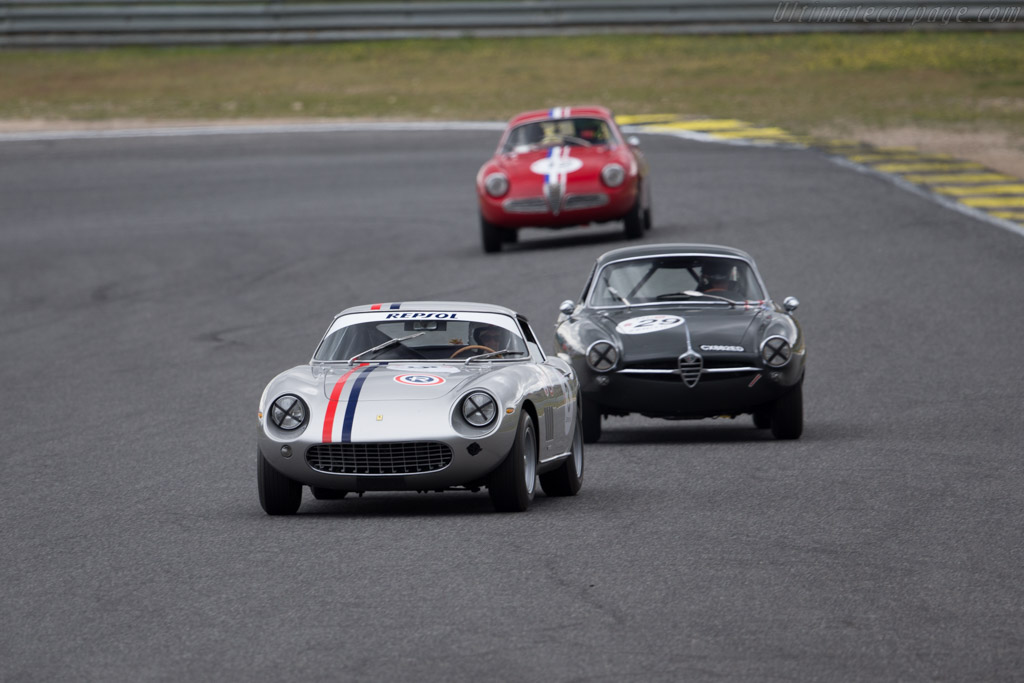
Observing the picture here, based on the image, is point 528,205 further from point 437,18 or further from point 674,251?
point 437,18

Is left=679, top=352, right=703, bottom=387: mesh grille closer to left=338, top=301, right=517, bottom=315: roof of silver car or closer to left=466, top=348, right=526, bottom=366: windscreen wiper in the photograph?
left=338, top=301, right=517, bottom=315: roof of silver car

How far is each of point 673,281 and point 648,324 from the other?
2.89ft

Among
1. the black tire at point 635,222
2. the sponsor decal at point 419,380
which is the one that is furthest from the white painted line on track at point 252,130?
the sponsor decal at point 419,380

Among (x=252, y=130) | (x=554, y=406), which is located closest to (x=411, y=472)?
(x=554, y=406)

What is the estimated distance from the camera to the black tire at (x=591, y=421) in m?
11.4

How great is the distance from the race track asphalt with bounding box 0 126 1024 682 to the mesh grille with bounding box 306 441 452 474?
0.28 metres

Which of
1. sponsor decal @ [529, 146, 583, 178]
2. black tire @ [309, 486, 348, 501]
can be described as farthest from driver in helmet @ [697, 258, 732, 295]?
sponsor decal @ [529, 146, 583, 178]

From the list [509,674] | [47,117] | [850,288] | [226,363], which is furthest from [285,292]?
[47,117]

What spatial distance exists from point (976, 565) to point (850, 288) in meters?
10.6

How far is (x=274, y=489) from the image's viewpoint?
8.25 metres

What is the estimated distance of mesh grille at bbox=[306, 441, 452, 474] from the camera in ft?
26.4

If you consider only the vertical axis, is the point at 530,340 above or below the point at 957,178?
above

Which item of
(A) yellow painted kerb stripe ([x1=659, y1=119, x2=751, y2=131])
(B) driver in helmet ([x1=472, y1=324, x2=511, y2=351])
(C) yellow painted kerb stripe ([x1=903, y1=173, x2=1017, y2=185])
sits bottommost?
(C) yellow painted kerb stripe ([x1=903, y1=173, x2=1017, y2=185])

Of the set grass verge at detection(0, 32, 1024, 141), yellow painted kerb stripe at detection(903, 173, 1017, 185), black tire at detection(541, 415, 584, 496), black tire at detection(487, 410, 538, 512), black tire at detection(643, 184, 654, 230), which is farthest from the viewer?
grass verge at detection(0, 32, 1024, 141)
